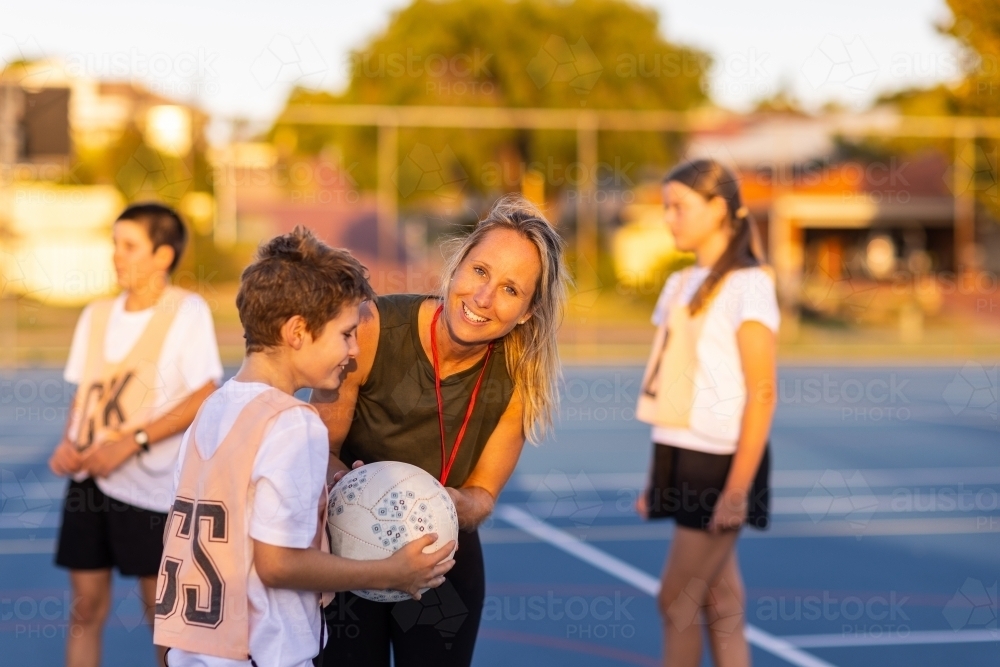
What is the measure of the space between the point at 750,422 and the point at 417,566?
1.80 metres

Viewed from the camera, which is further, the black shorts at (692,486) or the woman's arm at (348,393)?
the black shorts at (692,486)

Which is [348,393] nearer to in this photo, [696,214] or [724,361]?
[724,361]

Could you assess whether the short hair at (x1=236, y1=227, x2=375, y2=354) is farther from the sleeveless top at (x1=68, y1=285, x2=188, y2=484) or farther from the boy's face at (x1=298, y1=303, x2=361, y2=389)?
the sleeveless top at (x1=68, y1=285, x2=188, y2=484)

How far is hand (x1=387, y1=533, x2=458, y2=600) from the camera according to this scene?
8.75ft

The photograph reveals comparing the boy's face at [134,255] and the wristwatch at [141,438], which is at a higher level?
the boy's face at [134,255]

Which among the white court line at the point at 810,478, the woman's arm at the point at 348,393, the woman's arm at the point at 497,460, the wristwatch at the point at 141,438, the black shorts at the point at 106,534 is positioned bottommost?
the white court line at the point at 810,478

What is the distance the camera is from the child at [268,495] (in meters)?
2.48

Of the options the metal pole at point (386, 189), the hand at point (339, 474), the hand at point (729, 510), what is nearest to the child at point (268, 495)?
the hand at point (339, 474)

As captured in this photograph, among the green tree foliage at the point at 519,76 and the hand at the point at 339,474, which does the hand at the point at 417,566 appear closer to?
the hand at the point at 339,474

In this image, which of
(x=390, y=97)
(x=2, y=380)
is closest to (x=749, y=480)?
(x=2, y=380)

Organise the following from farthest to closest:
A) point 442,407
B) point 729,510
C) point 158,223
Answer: point 158,223, point 729,510, point 442,407

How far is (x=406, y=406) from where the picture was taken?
3.19m

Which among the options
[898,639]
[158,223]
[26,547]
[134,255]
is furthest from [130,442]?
[26,547]

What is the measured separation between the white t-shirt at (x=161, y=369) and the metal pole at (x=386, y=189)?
53.2ft
